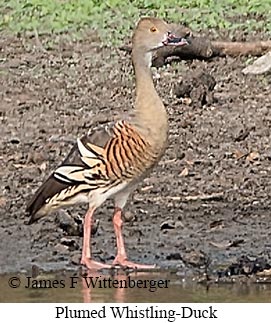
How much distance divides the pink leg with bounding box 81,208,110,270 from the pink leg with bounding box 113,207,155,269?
0.34ft

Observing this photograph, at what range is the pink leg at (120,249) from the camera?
1125 cm

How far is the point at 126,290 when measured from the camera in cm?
1064

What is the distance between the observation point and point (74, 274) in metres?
11.1

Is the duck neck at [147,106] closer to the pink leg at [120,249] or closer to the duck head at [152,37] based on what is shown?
the duck head at [152,37]

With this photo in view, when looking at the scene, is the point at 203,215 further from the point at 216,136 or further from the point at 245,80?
the point at 245,80

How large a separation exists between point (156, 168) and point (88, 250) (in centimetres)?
263

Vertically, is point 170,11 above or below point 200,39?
above

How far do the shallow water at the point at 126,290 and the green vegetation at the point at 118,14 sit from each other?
804 centimetres

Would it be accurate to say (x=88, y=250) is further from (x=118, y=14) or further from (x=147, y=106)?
(x=118, y=14)

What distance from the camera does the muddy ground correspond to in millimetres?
11836

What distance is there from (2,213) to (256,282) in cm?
281

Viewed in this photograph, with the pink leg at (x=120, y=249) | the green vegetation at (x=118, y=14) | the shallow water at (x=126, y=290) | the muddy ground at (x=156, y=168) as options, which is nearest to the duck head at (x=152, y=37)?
the pink leg at (x=120, y=249)

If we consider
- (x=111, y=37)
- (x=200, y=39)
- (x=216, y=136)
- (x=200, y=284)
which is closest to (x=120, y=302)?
(x=200, y=284)

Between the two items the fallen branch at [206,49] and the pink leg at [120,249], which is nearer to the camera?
the pink leg at [120,249]
